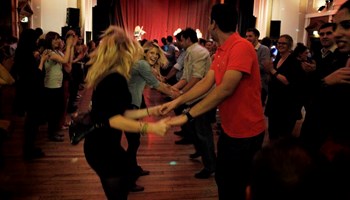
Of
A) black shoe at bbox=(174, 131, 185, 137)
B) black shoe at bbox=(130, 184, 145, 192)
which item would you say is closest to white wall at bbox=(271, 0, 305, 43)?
black shoe at bbox=(174, 131, 185, 137)

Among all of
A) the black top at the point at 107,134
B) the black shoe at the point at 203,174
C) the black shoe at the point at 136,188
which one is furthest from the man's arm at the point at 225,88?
the black shoe at the point at 203,174

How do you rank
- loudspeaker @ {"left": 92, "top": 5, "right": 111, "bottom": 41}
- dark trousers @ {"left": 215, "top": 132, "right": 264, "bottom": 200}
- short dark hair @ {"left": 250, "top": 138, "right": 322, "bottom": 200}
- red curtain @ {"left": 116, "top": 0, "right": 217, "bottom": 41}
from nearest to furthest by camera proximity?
1. short dark hair @ {"left": 250, "top": 138, "right": 322, "bottom": 200}
2. dark trousers @ {"left": 215, "top": 132, "right": 264, "bottom": 200}
3. loudspeaker @ {"left": 92, "top": 5, "right": 111, "bottom": 41}
4. red curtain @ {"left": 116, "top": 0, "right": 217, "bottom": 41}

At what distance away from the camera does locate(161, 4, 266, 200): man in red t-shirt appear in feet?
6.61

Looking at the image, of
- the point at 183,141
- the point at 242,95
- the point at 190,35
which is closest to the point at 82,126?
the point at 242,95

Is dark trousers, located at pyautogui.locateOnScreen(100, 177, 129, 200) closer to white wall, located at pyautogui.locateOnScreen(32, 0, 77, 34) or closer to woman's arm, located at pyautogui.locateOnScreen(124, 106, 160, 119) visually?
woman's arm, located at pyautogui.locateOnScreen(124, 106, 160, 119)

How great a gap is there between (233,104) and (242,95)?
0.25 ft

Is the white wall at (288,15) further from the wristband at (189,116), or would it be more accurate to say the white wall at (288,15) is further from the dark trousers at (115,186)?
the dark trousers at (115,186)

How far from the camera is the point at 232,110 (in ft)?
6.94

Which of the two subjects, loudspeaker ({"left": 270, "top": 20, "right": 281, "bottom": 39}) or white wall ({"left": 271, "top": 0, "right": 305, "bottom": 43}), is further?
white wall ({"left": 271, "top": 0, "right": 305, "bottom": 43})

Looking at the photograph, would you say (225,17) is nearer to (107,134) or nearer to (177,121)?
(177,121)

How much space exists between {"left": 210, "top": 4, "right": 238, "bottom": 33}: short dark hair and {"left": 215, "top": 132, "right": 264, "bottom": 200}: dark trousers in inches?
26.2

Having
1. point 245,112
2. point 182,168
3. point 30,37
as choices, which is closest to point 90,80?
point 245,112

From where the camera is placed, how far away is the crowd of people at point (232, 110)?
823 mm

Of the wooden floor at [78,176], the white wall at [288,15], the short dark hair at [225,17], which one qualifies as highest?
the white wall at [288,15]
